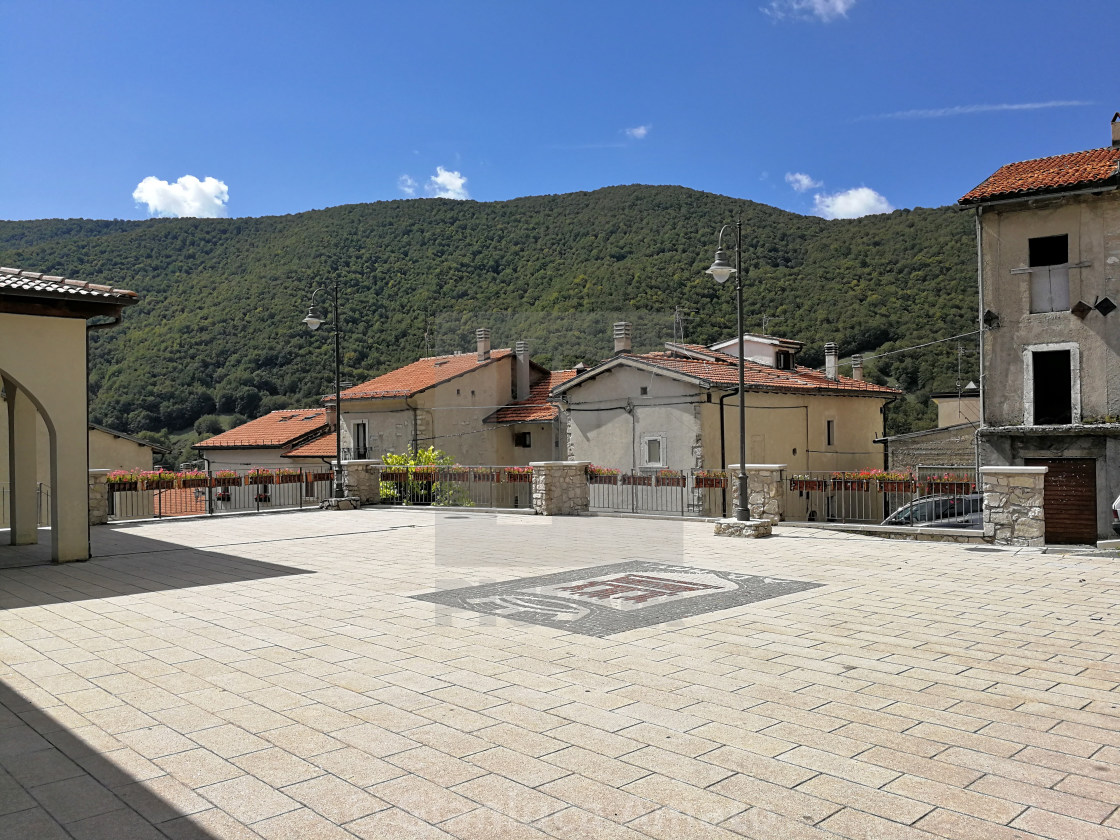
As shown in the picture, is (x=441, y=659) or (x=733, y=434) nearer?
(x=441, y=659)

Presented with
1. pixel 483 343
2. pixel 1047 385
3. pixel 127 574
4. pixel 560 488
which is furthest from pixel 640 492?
pixel 483 343

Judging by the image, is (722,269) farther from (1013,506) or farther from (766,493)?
(1013,506)

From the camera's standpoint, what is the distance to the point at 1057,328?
21.6 meters

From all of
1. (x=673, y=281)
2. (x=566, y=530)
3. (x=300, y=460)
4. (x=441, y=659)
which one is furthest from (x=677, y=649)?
(x=673, y=281)

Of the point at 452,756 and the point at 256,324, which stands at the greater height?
the point at 256,324

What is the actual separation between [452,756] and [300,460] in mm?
34456

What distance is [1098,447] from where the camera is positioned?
20.9 metres

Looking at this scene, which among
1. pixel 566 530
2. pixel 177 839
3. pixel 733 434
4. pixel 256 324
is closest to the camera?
pixel 177 839

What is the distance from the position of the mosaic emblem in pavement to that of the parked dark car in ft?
22.7

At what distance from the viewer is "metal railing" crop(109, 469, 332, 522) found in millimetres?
19406

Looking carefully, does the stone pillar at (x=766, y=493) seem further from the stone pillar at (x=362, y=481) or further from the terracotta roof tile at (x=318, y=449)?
the terracotta roof tile at (x=318, y=449)

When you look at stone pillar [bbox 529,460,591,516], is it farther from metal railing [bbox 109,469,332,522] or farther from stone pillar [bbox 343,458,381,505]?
metal railing [bbox 109,469,332,522]

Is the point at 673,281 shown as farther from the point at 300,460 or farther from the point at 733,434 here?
the point at 300,460

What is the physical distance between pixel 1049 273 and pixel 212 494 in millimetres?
22317
